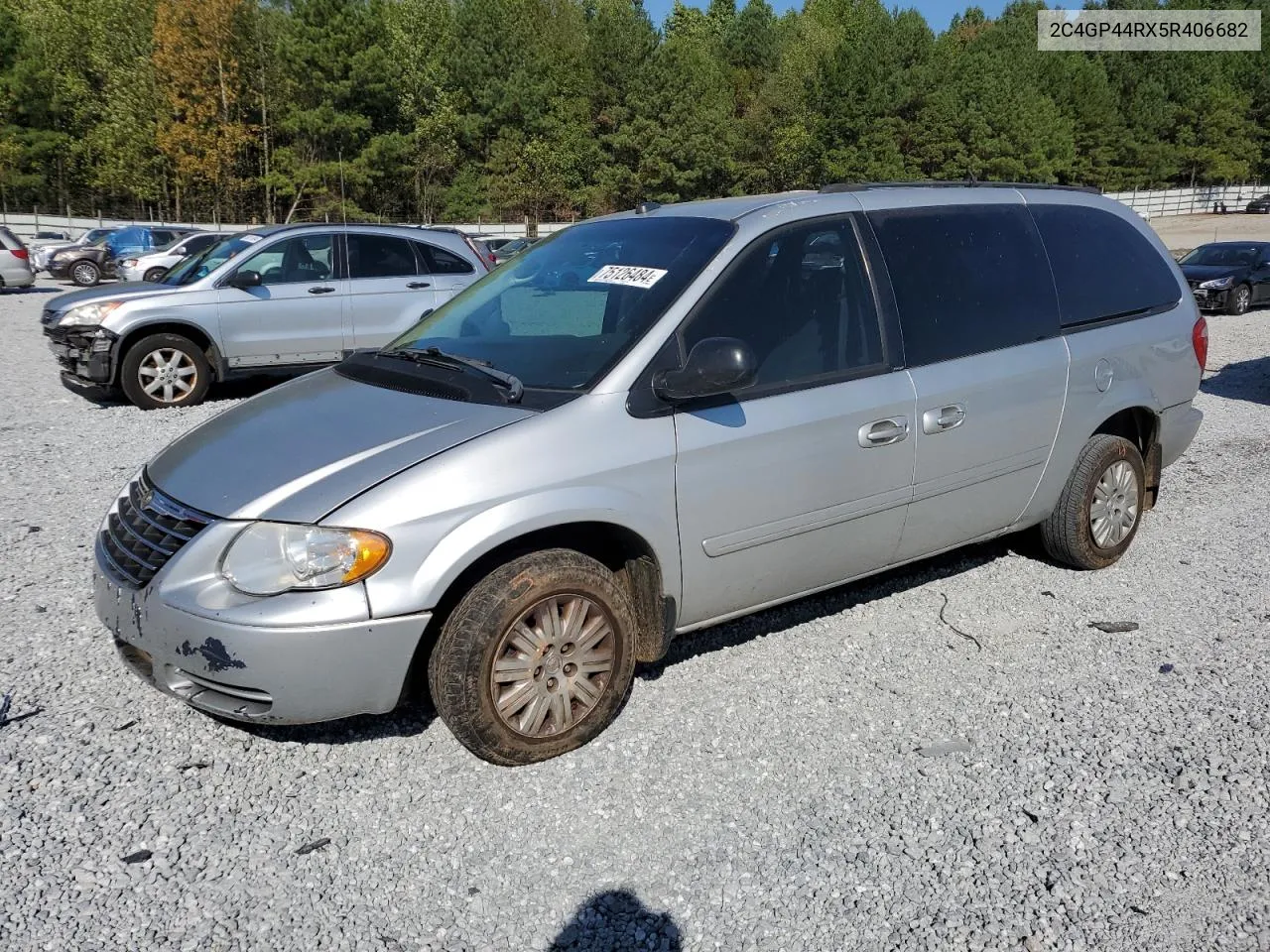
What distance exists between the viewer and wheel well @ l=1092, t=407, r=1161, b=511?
17.6 ft

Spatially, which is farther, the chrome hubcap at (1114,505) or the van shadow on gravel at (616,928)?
the chrome hubcap at (1114,505)

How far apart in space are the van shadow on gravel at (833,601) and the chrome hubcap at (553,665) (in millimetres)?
685

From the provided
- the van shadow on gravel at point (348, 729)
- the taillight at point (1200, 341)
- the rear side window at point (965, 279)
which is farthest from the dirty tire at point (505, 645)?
the taillight at point (1200, 341)

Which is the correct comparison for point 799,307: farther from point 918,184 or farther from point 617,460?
point 918,184

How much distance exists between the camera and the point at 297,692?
3146 millimetres

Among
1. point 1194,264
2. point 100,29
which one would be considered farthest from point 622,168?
point 1194,264

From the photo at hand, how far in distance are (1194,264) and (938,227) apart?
18.2 m

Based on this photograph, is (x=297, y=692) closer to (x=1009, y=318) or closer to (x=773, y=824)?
(x=773, y=824)

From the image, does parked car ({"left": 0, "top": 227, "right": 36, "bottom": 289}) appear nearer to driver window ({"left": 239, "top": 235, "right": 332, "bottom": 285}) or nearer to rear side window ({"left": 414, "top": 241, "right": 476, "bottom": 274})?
driver window ({"left": 239, "top": 235, "right": 332, "bottom": 285})

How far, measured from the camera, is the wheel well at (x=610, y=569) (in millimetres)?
3357

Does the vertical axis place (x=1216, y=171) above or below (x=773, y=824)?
above

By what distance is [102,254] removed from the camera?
95.7 feet

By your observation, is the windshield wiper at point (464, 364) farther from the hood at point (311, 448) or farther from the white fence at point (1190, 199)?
the white fence at point (1190, 199)

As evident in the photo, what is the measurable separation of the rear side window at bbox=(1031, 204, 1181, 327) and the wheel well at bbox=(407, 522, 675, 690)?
2.53m
